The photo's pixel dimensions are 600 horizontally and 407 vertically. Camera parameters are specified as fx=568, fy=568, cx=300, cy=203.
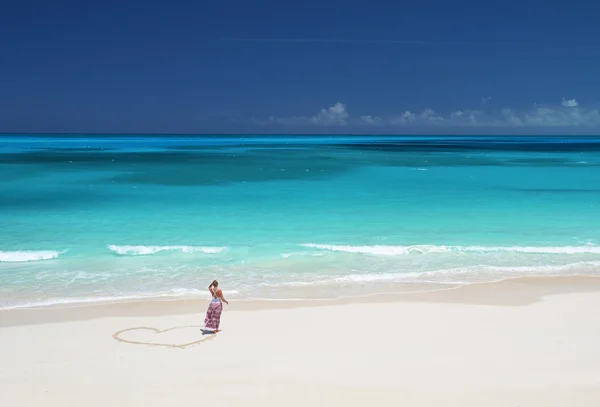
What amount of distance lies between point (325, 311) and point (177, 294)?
11.5 feet

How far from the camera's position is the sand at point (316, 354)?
25.6 feet

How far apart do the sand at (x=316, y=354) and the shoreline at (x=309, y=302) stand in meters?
0.06

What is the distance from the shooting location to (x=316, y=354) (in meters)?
9.22

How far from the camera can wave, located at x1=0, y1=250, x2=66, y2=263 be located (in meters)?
15.9

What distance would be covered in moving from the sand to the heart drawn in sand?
0.07ft

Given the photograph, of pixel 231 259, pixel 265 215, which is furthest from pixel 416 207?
pixel 231 259

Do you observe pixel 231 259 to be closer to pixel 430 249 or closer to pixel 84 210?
pixel 430 249

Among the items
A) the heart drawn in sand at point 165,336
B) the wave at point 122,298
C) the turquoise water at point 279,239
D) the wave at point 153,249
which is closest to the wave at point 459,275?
the turquoise water at point 279,239

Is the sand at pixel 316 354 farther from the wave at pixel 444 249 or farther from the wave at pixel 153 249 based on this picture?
the wave at pixel 153 249

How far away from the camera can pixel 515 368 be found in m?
8.65

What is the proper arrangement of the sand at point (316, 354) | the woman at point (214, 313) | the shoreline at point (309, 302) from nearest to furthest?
the sand at point (316, 354) < the woman at point (214, 313) < the shoreline at point (309, 302)

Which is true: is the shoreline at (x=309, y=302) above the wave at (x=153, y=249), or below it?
below

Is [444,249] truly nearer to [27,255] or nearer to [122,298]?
[122,298]

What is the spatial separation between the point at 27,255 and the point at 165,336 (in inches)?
337
